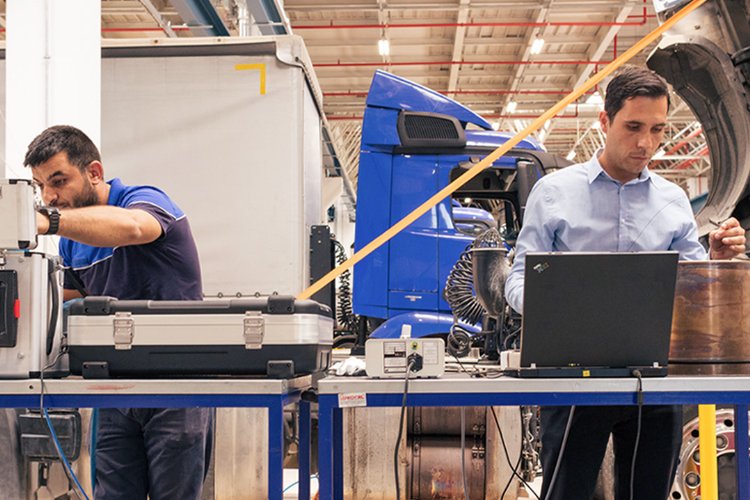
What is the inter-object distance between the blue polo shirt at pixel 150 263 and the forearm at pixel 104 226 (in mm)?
125

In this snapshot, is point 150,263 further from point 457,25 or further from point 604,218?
point 457,25

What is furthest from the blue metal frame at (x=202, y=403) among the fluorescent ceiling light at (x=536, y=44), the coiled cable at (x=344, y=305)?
the fluorescent ceiling light at (x=536, y=44)

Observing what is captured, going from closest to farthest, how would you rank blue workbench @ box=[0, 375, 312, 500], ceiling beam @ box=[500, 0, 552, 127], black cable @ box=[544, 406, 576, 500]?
blue workbench @ box=[0, 375, 312, 500], black cable @ box=[544, 406, 576, 500], ceiling beam @ box=[500, 0, 552, 127]

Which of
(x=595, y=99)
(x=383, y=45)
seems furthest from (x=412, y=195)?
(x=595, y=99)

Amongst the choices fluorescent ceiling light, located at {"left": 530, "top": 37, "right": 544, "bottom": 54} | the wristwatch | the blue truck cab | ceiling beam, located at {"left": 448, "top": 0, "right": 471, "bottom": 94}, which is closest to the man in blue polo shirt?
the wristwatch

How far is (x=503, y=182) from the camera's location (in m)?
5.09

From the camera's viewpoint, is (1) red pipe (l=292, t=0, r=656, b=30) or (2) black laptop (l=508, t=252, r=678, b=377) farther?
(1) red pipe (l=292, t=0, r=656, b=30)

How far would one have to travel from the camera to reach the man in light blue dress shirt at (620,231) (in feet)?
6.91

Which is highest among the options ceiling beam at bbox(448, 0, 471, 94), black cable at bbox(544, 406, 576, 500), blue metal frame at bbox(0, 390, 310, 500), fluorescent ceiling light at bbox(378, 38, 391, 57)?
ceiling beam at bbox(448, 0, 471, 94)

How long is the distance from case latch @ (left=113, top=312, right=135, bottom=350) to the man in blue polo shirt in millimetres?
311

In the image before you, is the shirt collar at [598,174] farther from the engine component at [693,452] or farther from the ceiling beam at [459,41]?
the ceiling beam at [459,41]

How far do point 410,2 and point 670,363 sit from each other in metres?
7.42

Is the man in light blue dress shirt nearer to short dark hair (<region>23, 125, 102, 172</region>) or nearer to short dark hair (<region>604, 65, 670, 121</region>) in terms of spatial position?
short dark hair (<region>604, 65, 670, 121</region>)

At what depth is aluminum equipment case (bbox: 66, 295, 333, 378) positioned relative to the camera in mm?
1899
